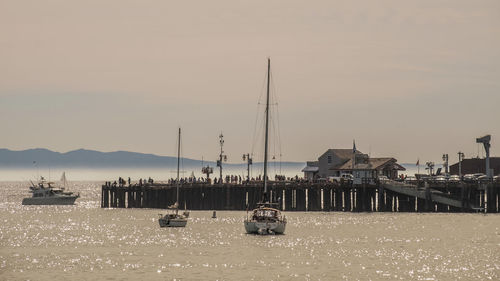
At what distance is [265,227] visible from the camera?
9419cm

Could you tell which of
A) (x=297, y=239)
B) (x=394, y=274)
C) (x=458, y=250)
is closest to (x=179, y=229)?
(x=297, y=239)

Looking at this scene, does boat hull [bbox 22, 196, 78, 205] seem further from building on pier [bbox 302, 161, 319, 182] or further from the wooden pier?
the wooden pier

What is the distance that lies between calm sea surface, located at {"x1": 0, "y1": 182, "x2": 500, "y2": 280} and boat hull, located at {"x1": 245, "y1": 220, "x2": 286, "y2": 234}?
146 centimetres

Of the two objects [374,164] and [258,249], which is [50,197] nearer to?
[374,164]

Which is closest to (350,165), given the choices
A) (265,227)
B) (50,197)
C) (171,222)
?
(50,197)

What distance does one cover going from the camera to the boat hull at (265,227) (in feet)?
309

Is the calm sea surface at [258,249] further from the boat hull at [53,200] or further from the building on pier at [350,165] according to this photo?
the boat hull at [53,200]

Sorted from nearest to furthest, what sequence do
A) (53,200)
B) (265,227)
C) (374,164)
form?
(265,227)
(374,164)
(53,200)

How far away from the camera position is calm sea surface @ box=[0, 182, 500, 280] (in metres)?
64.5

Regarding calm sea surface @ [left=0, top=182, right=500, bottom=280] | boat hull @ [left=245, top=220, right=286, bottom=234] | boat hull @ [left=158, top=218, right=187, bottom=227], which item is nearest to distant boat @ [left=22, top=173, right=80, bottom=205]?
calm sea surface @ [left=0, top=182, right=500, bottom=280]

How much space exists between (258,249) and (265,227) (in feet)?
44.8

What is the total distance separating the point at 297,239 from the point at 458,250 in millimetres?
15131

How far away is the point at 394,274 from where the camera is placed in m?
63.5

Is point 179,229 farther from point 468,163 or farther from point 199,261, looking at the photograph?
point 468,163
